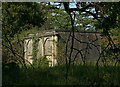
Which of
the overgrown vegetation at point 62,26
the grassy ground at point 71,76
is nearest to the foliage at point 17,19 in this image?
the overgrown vegetation at point 62,26

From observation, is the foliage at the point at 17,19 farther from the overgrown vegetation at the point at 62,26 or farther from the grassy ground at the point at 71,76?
the grassy ground at the point at 71,76

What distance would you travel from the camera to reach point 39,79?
3326mm

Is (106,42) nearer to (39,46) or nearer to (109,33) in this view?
(109,33)

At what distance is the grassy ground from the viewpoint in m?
3.19

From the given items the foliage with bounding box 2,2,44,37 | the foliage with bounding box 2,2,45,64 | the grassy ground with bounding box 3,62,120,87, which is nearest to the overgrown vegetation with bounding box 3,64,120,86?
the grassy ground with bounding box 3,62,120,87

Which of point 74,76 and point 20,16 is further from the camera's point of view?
point 74,76

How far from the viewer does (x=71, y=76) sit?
3.40m

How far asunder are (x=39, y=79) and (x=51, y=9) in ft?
2.23

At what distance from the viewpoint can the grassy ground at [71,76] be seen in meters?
3.19

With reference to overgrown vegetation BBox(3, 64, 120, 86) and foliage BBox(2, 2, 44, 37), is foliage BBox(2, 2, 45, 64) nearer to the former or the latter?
foliage BBox(2, 2, 44, 37)

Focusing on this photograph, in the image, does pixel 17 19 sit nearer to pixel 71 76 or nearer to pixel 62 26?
pixel 62 26

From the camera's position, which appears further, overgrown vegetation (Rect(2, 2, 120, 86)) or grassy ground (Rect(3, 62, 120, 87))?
grassy ground (Rect(3, 62, 120, 87))

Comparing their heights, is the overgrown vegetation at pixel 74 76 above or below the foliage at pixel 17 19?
below

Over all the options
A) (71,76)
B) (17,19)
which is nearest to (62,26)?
(71,76)
